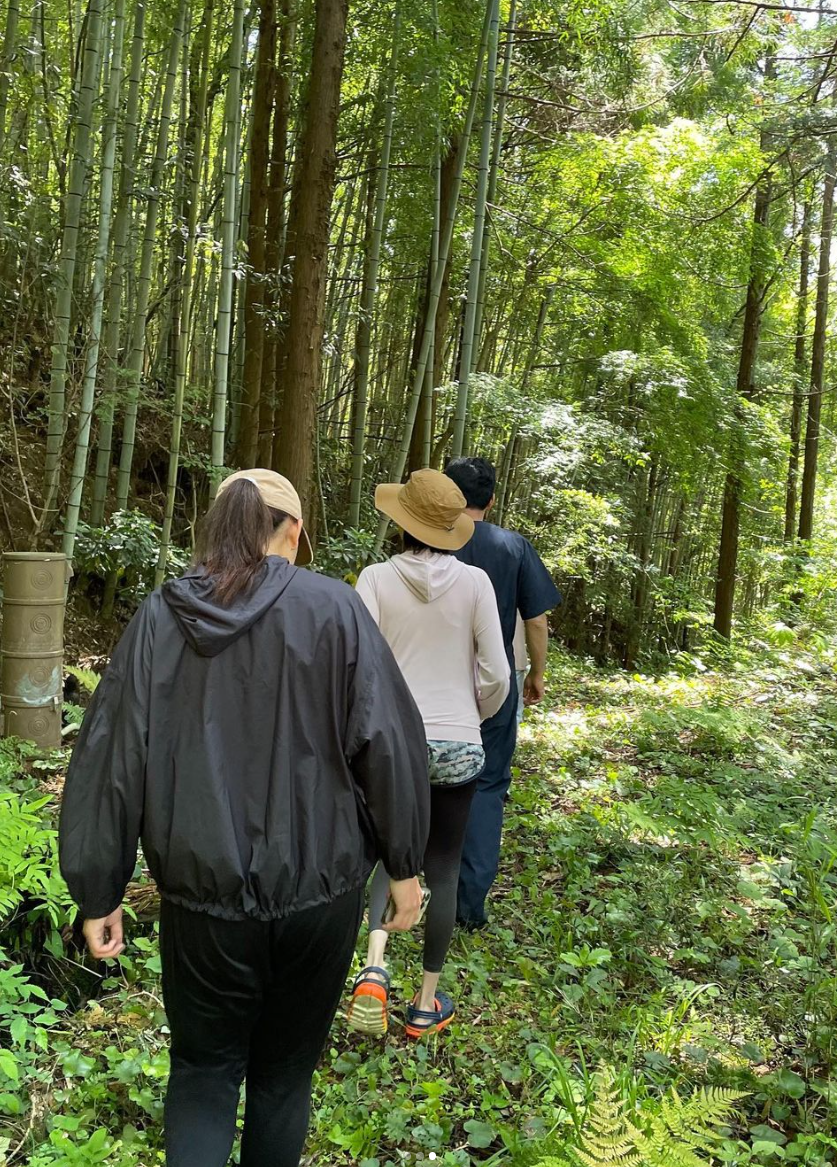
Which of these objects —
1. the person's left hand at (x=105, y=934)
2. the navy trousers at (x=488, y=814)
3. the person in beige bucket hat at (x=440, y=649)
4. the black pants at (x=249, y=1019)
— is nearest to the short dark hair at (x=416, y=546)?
the person in beige bucket hat at (x=440, y=649)

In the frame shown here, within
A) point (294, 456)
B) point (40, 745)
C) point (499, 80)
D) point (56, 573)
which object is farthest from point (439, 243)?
point (40, 745)

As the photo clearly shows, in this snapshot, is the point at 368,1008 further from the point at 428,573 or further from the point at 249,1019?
the point at 428,573

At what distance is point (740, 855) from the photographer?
377 cm

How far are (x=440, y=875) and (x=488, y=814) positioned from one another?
26.5 inches

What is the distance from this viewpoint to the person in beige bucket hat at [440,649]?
2.36 m

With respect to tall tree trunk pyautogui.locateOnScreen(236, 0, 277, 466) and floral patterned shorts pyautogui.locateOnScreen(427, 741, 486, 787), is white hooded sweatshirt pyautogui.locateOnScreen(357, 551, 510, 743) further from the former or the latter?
tall tree trunk pyautogui.locateOnScreen(236, 0, 277, 466)

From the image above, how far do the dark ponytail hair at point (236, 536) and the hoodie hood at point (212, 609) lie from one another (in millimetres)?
20

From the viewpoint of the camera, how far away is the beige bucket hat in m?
2.38

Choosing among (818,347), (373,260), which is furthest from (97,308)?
(818,347)

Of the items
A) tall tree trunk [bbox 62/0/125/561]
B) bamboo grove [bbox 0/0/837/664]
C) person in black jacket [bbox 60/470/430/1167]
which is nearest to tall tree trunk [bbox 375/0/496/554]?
bamboo grove [bbox 0/0/837/664]

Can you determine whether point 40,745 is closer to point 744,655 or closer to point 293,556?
point 293,556

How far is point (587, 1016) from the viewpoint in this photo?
8.50ft

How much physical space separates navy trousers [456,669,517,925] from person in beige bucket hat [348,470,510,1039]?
601 millimetres

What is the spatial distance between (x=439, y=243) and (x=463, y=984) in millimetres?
5662
